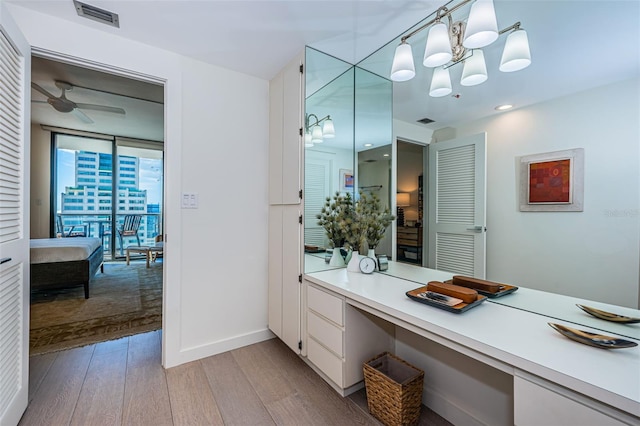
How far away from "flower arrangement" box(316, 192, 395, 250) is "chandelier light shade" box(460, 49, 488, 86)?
0.98 m

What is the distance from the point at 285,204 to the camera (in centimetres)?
229

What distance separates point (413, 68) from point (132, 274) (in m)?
5.25

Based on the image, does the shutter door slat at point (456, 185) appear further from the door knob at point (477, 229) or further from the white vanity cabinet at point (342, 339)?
the white vanity cabinet at point (342, 339)

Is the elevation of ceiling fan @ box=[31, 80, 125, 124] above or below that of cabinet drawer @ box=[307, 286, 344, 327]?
above

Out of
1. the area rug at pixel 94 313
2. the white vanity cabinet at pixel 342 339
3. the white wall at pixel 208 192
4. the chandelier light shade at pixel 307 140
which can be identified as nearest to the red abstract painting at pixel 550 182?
the white vanity cabinet at pixel 342 339

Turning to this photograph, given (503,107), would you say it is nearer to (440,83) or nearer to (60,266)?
(440,83)

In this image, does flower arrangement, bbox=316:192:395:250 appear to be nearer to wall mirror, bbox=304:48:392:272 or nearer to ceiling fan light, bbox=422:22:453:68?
wall mirror, bbox=304:48:392:272

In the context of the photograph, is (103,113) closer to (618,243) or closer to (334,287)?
(334,287)

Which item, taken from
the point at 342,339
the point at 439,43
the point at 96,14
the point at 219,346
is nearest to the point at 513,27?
the point at 439,43

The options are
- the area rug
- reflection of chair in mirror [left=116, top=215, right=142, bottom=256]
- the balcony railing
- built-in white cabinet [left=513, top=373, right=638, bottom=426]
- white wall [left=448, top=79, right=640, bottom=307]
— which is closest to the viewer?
built-in white cabinet [left=513, top=373, right=638, bottom=426]

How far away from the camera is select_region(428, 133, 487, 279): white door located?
1562 millimetres

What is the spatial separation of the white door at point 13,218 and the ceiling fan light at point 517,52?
2408 mm

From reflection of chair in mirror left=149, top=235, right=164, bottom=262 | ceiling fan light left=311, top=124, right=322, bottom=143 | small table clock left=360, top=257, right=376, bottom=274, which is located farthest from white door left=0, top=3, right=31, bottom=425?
reflection of chair in mirror left=149, top=235, right=164, bottom=262

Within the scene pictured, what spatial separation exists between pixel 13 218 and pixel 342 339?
190 centimetres
